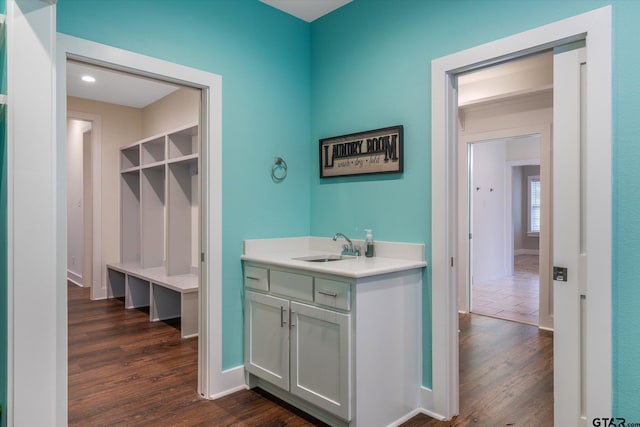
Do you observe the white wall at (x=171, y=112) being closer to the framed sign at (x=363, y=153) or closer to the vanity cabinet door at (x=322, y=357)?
the framed sign at (x=363, y=153)

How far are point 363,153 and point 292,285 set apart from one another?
39.9 inches

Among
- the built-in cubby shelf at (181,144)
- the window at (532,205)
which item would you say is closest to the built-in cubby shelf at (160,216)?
the built-in cubby shelf at (181,144)

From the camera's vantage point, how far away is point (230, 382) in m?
2.63

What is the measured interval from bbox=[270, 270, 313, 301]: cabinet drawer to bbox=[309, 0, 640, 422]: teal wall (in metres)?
0.64

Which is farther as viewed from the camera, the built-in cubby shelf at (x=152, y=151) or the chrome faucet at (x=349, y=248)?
the built-in cubby shelf at (x=152, y=151)

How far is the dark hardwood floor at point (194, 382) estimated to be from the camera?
7.47 ft

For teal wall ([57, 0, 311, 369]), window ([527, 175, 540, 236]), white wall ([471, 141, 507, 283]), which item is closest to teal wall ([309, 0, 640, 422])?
teal wall ([57, 0, 311, 369])

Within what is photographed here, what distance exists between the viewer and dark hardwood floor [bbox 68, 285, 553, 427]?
2.28 m

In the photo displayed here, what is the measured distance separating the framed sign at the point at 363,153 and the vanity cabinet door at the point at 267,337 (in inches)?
40.1

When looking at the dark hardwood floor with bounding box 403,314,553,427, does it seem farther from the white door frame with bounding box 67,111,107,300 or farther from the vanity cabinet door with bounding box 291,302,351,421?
the white door frame with bounding box 67,111,107,300

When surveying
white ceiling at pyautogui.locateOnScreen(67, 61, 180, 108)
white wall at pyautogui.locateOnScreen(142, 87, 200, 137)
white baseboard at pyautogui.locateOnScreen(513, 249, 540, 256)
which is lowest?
white baseboard at pyautogui.locateOnScreen(513, 249, 540, 256)

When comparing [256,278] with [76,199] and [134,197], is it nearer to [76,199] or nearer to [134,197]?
[134,197]

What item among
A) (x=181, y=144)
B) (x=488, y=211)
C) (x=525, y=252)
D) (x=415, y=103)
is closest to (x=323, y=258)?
(x=415, y=103)

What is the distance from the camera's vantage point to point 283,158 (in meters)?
2.96
